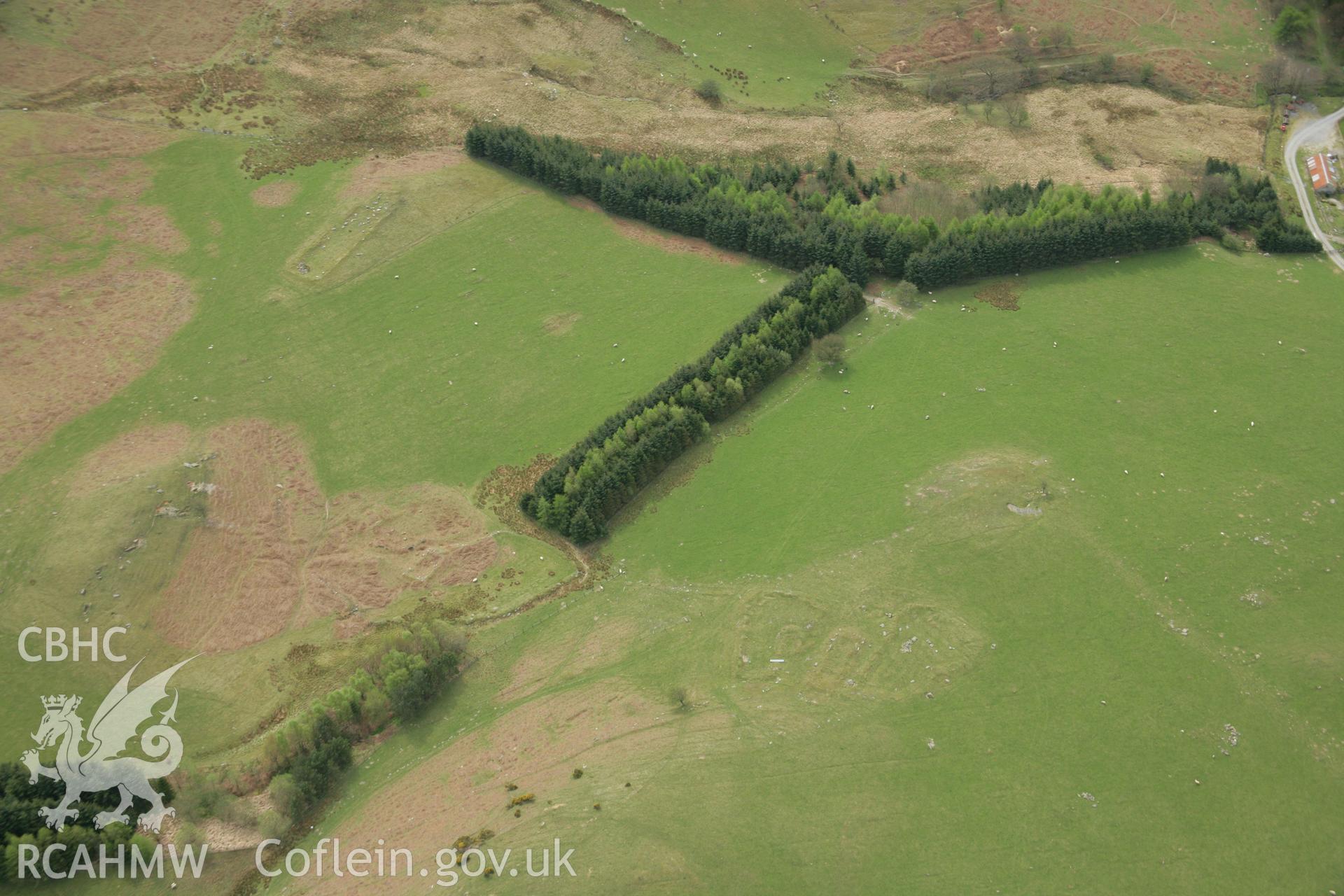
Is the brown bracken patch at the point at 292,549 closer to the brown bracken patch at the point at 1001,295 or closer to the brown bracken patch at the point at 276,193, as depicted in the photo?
the brown bracken patch at the point at 276,193

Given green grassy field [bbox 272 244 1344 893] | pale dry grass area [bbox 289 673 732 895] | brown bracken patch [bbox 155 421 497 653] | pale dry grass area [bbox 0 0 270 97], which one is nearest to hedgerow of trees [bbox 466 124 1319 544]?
green grassy field [bbox 272 244 1344 893]

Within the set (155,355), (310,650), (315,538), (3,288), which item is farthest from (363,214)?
(310,650)

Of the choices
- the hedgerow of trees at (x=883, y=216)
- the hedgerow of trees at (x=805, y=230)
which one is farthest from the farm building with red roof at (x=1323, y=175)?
the hedgerow of trees at (x=805, y=230)

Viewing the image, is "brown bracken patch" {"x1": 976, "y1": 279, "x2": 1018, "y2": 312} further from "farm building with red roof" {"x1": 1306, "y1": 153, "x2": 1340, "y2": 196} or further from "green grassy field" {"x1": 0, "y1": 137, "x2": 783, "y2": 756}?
"farm building with red roof" {"x1": 1306, "y1": 153, "x2": 1340, "y2": 196}

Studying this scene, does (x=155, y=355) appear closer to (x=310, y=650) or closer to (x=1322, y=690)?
(x=310, y=650)

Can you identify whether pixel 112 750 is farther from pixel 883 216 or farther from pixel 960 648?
pixel 883 216
